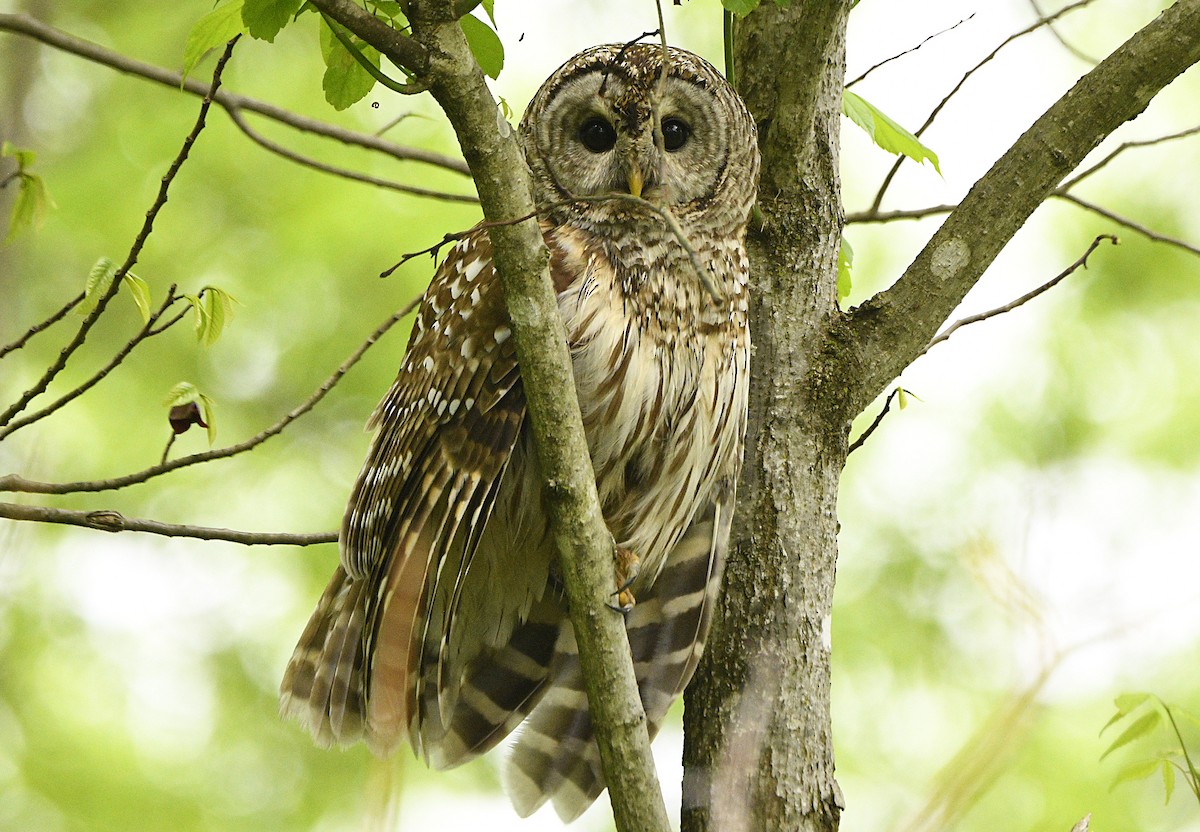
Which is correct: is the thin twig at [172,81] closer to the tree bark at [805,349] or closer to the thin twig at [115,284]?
the thin twig at [115,284]

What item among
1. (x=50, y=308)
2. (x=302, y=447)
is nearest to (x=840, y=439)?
(x=302, y=447)

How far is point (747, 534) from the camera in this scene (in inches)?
109

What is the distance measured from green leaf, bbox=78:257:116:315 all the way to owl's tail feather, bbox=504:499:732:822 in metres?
1.49

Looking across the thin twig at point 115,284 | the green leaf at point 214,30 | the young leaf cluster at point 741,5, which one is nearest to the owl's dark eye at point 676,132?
the young leaf cluster at point 741,5

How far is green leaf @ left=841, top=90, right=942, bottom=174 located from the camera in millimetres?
2842

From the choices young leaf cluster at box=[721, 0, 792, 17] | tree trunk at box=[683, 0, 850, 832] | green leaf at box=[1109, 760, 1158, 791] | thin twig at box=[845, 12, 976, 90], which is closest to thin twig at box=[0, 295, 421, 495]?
tree trunk at box=[683, 0, 850, 832]

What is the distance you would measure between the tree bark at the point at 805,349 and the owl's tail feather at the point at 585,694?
274 mm

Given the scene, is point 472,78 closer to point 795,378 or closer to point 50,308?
point 795,378

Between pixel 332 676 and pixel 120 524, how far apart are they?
115cm

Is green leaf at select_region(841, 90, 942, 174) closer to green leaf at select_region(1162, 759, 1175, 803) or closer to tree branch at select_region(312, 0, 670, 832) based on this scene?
tree branch at select_region(312, 0, 670, 832)

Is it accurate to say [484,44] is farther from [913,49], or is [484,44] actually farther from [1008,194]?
[913,49]

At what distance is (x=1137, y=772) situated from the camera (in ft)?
9.31

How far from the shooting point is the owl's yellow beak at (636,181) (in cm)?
309

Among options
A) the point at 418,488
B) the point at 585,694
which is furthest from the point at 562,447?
the point at 585,694
